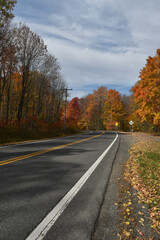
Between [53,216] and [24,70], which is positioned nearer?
[53,216]

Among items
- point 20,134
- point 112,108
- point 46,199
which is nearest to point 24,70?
point 20,134

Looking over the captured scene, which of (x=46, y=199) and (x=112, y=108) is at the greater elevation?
(x=112, y=108)

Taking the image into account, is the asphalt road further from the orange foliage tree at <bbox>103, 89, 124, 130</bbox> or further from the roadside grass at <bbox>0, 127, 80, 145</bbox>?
the orange foliage tree at <bbox>103, 89, 124, 130</bbox>

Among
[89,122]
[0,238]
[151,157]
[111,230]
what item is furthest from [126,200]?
[89,122]

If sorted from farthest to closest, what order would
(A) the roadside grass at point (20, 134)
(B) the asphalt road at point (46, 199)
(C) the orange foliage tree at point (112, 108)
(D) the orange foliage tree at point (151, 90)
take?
(C) the orange foliage tree at point (112, 108) < (D) the orange foliage tree at point (151, 90) < (A) the roadside grass at point (20, 134) < (B) the asphalt road at point (46, 199)

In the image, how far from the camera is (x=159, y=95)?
20.0m

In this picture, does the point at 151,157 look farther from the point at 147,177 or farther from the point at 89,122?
the point at 89,122

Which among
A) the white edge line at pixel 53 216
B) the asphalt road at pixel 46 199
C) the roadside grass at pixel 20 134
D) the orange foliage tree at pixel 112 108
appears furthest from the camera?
the orange foliage tree at pixel 112 108

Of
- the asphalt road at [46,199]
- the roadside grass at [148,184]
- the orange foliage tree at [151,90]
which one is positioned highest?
the orange foliage tree at [151,90]

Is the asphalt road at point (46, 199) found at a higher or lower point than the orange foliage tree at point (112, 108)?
lower

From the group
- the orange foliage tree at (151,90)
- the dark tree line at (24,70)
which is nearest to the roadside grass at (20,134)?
the dark tree line at (24,70)

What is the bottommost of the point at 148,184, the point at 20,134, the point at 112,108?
the point at 148,184

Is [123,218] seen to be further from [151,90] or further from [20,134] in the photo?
[151,90]

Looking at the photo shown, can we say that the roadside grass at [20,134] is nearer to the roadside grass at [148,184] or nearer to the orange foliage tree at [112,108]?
the roadside grass at [148,184]
